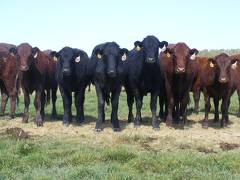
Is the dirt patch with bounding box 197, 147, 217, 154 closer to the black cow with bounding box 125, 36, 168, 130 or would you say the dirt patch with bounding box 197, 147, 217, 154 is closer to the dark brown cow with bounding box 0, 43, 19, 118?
the black cow with bounding box 125, 36, 168, 130

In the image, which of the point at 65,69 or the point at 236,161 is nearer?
the point at 236,161

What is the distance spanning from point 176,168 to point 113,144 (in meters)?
2.64

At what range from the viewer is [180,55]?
1228 cm

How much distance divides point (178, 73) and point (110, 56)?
2054 millimetres

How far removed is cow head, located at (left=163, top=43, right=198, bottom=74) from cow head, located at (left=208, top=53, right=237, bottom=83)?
0.60 m

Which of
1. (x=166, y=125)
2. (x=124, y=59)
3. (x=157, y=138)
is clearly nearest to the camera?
(x=157, y=138)

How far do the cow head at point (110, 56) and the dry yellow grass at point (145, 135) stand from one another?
1.59 meters

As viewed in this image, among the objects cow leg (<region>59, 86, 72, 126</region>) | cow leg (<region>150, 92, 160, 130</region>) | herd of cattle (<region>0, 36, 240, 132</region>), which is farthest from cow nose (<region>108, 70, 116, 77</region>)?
cow leg (<region>59, 86, 72, 126</region>)

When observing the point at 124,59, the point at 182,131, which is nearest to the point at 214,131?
the point at 182,131

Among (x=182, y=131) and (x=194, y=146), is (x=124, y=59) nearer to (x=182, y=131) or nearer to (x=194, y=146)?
(x=182, y=131)

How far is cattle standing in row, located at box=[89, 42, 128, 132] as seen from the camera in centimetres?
1167

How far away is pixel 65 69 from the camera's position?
1234 cm

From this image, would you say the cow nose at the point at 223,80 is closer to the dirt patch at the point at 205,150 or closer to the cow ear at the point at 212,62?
the cow ear at the point at 212,62

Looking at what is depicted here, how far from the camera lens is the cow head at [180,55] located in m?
12.2
